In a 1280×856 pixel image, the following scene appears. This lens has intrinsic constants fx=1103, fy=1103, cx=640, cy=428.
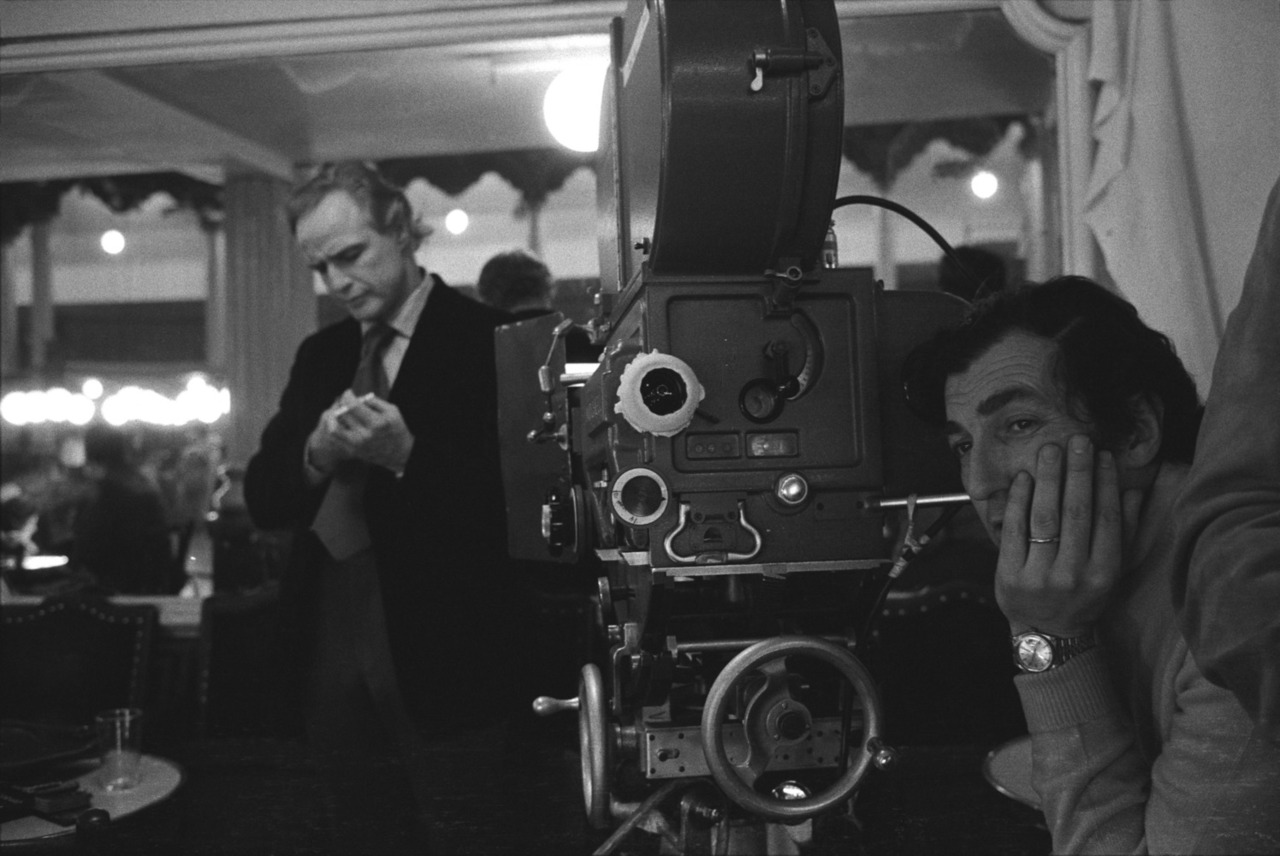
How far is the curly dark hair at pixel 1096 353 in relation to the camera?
102cm

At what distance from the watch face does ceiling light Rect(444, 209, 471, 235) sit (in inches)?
214

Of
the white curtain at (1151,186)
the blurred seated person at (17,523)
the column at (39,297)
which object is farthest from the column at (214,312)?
the white curtain at (1151,186)

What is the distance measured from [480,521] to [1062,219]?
58.4 inches

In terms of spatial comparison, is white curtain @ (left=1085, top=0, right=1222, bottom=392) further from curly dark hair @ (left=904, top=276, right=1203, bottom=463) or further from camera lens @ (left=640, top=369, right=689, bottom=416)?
camera lens @ (left=640, top=369, right=689, bottom=416)

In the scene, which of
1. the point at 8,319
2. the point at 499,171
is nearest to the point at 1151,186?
the point at 499,171

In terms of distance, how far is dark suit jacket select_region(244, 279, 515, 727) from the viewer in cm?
202

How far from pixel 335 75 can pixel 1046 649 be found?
12.8ft

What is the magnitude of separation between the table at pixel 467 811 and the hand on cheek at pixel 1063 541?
1.10ft

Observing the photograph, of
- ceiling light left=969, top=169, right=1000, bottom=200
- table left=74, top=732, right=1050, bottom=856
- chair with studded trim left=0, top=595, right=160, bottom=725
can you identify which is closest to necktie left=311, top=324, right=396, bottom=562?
table left=74, top=732, right=1050, bottom=856

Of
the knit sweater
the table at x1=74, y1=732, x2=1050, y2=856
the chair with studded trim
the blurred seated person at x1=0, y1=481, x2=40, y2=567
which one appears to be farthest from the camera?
the blurred seated person at x1=0, y1=481, x2=40, y2=567

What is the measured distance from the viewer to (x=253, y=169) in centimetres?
541

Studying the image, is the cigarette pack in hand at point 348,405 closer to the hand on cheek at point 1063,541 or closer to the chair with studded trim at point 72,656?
the chair with studded trim at point 72,656

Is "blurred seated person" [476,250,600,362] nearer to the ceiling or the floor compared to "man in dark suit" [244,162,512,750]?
nearer to the ceiling

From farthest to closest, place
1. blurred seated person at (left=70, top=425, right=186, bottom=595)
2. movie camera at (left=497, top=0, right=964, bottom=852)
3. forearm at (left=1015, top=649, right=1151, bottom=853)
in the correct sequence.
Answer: blurred seated person at (left=70, top=425, right=186, bottom=595), movie camera at (left=497, top=0, right=964, bottom=852), forearm at (left=1015, top=649, right=1151, bottom=853)
